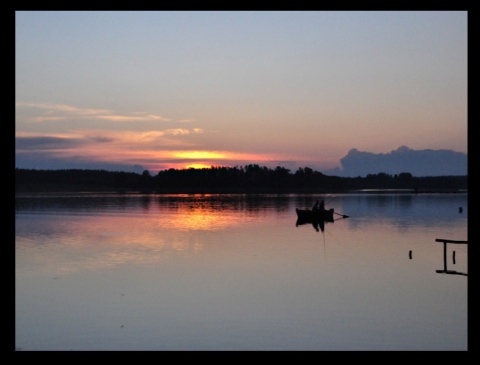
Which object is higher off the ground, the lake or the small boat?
the small boat

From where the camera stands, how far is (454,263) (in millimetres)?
36781

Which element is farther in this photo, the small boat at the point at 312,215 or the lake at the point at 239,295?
the small boat at the point at 312,215

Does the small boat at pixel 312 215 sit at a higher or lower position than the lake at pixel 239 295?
higher

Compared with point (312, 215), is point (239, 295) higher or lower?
lower

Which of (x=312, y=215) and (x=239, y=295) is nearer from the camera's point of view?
(x=239, y=295)

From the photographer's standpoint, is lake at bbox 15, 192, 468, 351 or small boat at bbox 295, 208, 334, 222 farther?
small boat at bbox 295, 208, 334, 222
